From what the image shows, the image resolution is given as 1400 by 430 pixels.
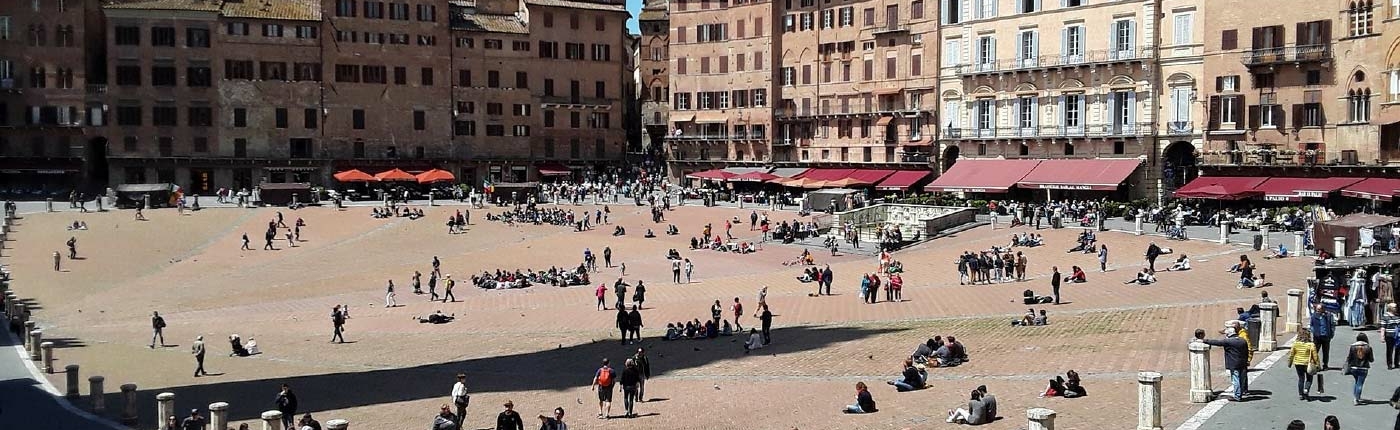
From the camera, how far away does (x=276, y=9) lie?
84688 millimetres

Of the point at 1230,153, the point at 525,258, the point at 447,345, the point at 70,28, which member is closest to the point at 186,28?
the point at 70,28

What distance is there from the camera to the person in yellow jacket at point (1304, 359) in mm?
19719

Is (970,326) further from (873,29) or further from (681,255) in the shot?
(873,29)

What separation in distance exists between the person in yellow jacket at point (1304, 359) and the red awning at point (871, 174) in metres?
57.9

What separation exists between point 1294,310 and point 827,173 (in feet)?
183

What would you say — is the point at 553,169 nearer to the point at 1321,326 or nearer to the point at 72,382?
the point at 72,382

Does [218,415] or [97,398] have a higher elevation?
[218,415]

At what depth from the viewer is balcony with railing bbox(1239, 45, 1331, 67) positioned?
58.1 m

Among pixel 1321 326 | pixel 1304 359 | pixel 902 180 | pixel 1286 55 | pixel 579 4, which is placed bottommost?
A: pixel 1304 359

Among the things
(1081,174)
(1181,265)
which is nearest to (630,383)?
(1181,265)

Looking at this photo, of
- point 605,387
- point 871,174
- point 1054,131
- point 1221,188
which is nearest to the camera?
point 605,387

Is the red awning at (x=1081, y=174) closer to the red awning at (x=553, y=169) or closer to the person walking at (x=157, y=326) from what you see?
the red awning at (x=553, y=169)

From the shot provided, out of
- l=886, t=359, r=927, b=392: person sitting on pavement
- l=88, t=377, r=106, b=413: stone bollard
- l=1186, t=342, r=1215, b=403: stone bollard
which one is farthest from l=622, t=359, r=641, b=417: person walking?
l=88, t=377, r=106, b=413: stone bollard

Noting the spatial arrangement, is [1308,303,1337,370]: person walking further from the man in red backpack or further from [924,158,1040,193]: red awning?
[924,158,1040,193]: red awning
